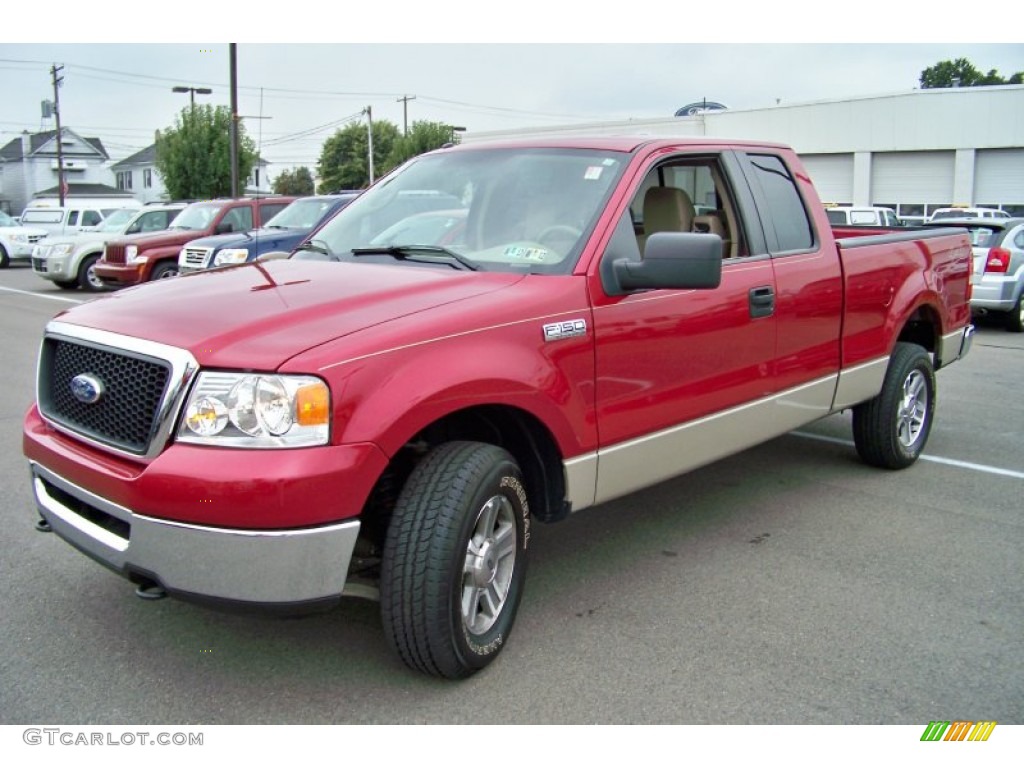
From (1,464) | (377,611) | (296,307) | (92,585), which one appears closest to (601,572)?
(377,611)

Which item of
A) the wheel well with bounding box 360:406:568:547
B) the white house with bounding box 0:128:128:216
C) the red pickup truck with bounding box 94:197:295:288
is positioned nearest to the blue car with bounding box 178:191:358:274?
the red pickup truck with bounding box 94:197:295:288

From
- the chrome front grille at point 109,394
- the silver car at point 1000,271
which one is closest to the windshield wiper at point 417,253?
the chrome front grille at point 109,394

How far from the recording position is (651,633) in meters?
3.73

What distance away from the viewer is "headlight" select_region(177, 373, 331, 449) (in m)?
2.88

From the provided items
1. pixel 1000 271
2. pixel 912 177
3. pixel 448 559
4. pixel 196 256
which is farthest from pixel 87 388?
pixel 912 177

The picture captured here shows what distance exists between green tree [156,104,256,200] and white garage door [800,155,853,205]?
2445 cm

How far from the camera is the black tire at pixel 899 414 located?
18.9 feet

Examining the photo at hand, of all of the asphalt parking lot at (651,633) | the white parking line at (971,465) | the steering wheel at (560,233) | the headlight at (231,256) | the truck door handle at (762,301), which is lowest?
the asphalt parking lot at (651,633)

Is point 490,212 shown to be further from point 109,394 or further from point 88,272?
point 88,272

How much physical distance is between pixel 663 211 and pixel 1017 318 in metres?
10.4

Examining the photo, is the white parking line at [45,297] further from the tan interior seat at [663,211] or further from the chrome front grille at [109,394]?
the tan interior seat at [663,211]

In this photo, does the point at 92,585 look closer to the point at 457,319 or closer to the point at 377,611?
the point at 377,611

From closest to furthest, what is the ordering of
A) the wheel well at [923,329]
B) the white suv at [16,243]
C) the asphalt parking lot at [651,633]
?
1. the asphalt parking lot at [651,633]
2. the wheel well at [923,329]
3. the white suv at [16,243]

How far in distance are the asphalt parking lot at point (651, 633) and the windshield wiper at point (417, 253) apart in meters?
1.45
